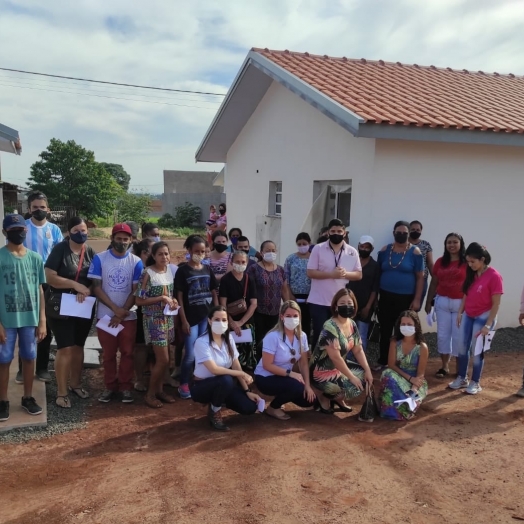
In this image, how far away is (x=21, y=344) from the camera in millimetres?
4512

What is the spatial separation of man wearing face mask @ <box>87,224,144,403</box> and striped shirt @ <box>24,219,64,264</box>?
3.28 ft

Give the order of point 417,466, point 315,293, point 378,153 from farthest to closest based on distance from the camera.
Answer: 1. point 378,153
2. point 315,293
3. point 417,466

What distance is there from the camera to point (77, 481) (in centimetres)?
363

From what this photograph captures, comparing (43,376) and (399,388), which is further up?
(399,388)

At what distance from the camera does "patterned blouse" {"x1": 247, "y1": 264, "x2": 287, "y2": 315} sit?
18.8 ft

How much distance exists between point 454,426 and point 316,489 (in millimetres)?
1867

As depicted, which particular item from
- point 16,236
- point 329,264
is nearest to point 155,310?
point 16,236

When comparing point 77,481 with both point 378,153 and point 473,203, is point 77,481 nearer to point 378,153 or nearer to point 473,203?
point 378,153

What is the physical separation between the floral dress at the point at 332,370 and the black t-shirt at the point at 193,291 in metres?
1.29

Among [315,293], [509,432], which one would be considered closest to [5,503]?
[315,293]

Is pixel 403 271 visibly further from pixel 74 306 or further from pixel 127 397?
pixel 74 306

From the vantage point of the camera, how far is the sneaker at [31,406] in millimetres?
4602

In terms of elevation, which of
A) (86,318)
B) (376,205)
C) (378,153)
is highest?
(378,153)

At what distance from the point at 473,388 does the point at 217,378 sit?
3.04 meters
